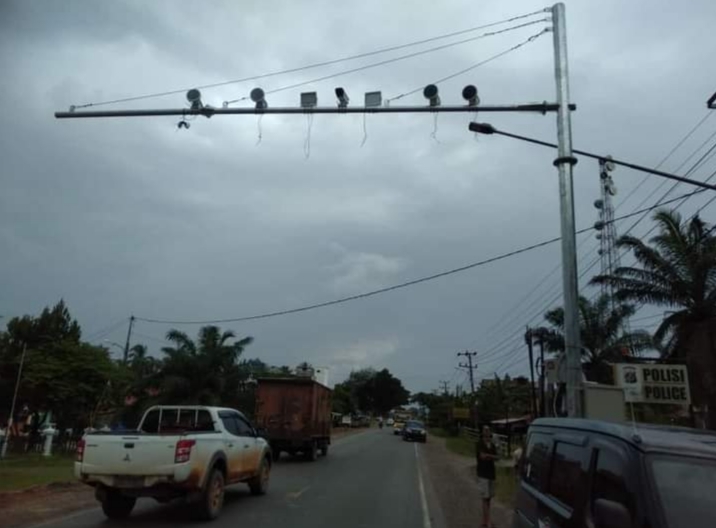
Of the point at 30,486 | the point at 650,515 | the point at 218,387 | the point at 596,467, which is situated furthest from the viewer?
the point at 218,387

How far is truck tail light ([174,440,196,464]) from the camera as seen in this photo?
36.4ft

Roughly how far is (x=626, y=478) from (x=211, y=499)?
896cm

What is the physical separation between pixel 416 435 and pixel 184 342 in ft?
88.9

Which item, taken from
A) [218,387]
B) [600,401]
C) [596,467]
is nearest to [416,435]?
[218,387]

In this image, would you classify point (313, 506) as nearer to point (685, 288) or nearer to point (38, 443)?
point (685, 288)

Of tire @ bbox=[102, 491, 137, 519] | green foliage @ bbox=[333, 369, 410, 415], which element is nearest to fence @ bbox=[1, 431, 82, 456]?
tire @ bbox=[102, 491, 137, 519]

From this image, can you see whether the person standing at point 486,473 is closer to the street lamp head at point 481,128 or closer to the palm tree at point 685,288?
the street lamp head at point 481,128

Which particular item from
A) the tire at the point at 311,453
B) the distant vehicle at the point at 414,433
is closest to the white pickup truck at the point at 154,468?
the tire at the point at 311,453

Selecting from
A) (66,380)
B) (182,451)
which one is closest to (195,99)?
(182,451)

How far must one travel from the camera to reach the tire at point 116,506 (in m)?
11.7

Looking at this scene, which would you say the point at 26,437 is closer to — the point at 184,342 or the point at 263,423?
the point at 184,342

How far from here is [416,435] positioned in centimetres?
5803

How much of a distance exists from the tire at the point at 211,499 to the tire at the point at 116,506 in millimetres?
1328

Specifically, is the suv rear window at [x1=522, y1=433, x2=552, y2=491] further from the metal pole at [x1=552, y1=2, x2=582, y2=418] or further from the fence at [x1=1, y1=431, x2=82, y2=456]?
the fence at [x1=1, y1=431, x2=82, y2=456]
